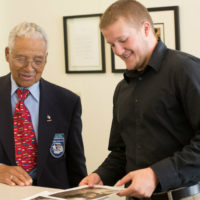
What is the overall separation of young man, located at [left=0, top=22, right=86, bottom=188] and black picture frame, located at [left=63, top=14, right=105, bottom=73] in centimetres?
150

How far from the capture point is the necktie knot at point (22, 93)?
86.7 inches

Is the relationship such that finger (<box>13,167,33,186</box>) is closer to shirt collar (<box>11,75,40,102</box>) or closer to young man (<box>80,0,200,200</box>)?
young man (<box>80,0,200,200</box>)

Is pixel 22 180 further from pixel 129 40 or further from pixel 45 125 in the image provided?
pixel 129 40

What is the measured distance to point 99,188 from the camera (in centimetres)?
169

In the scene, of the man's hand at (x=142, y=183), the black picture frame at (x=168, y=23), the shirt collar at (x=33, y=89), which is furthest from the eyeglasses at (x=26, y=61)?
the black picture frame at (x=168, y=23)

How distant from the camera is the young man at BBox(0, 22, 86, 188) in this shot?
213 centimetres

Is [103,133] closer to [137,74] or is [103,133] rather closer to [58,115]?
[58,115]

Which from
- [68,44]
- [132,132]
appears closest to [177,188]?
[132,132]

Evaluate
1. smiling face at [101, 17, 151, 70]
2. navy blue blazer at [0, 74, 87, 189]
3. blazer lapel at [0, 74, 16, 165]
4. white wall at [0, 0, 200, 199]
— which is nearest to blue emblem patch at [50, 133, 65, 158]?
navy blue blazer at [0, 74, 87, 189]

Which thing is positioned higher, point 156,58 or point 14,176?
point 156,58

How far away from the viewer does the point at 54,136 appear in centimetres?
219

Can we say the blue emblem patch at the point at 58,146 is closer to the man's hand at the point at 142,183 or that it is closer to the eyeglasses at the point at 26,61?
the eyeglasses at the point at 26,61

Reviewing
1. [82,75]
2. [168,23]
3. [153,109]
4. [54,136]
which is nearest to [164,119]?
[153,109]

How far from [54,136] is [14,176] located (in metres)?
0.33
